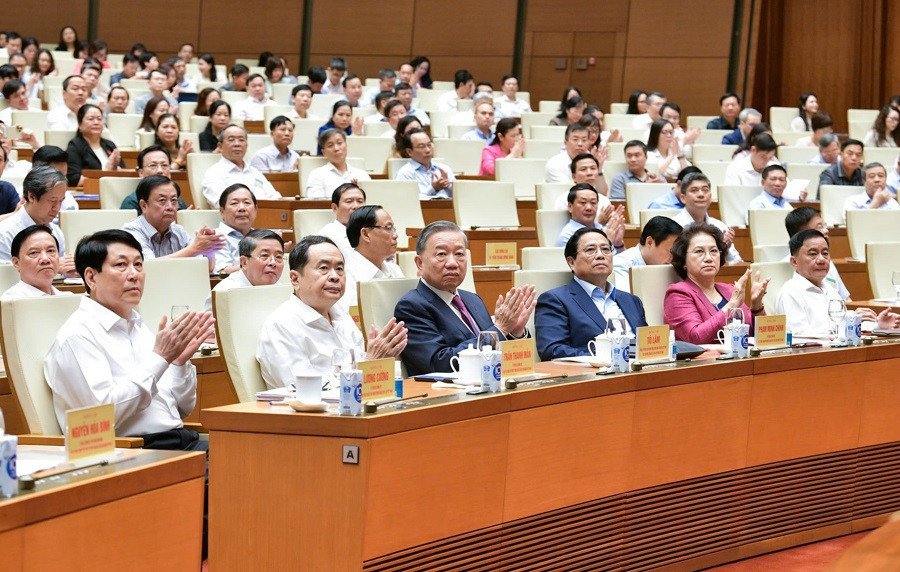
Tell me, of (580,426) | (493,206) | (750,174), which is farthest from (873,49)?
(580,426)

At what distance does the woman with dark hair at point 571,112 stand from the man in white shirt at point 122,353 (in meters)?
7.37

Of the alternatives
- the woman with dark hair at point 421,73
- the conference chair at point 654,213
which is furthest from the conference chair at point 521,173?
the woman with dark hair at point 421,73

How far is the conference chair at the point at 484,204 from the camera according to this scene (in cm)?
682

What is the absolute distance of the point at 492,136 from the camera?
979cm

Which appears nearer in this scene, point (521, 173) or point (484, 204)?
point (484, 204)

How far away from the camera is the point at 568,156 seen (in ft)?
26.5

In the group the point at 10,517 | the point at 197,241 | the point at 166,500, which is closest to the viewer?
the point at 10,517

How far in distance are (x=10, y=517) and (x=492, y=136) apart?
7.97m

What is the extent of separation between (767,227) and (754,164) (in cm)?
175

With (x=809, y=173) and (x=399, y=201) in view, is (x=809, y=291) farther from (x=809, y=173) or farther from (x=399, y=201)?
(x=809, y=173)

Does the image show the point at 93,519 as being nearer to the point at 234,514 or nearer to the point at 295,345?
the point at 234,514

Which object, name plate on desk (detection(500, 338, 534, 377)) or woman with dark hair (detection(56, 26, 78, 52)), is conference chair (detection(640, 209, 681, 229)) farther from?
woman with dark hair (detection(56, 26, 78, 52))

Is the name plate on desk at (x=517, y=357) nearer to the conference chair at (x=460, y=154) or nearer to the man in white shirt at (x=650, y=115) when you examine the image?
the conference chair at (x=460, y=154)

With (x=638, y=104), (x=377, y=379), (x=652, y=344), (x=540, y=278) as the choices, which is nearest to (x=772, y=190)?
(x=540, y=278)
